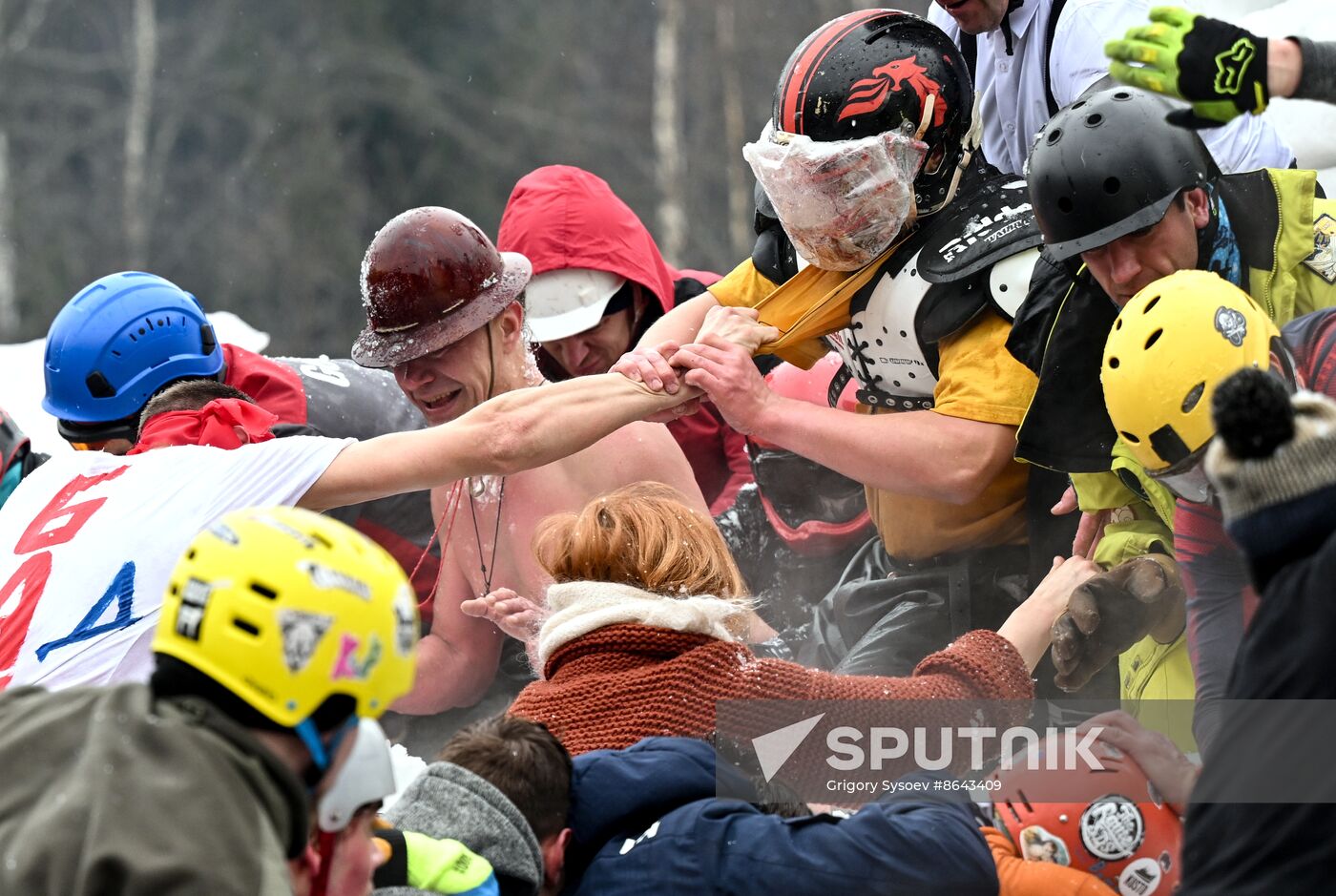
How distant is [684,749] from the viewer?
2584 mm

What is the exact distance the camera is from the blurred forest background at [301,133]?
1762cm

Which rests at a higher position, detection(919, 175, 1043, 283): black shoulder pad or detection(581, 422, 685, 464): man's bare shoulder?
detection(919, 175, 1043, 283): black shoulder pad

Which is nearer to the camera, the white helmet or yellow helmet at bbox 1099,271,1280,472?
yellow helmet at bbox 1099,271,1280,472

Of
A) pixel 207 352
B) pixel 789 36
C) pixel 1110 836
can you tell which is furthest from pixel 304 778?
pixel 789 36

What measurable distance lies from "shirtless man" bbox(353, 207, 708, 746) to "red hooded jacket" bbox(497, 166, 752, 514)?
2.16ft

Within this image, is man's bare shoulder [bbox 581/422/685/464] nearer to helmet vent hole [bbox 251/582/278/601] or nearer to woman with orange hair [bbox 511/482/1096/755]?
woman with orange hair [bbox 511/482/1096/755]

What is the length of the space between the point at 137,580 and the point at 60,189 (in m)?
16.8

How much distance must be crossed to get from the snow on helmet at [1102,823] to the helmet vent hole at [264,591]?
1406mm

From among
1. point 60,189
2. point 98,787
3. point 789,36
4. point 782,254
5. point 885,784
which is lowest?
point 60,189

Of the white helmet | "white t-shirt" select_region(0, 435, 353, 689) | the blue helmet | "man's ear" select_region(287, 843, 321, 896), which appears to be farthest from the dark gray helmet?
the blue helmet

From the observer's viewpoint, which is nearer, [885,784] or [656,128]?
[885,784]

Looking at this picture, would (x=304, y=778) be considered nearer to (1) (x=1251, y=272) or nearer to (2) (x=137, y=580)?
(2) (x=137, y=580)

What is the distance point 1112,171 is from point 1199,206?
0.18 metres

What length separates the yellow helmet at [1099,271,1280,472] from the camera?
102 inches
